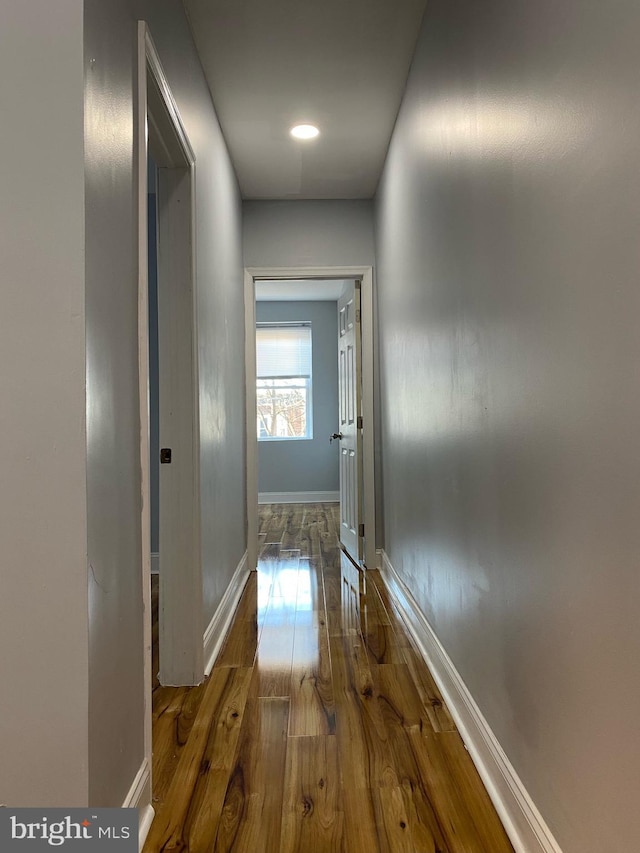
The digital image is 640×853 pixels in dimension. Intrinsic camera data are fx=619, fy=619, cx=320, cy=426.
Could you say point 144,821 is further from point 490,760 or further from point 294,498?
point 294,498

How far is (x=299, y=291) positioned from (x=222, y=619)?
5115mm

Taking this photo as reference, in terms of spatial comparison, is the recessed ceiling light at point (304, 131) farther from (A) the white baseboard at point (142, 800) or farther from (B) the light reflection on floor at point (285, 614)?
(A) the white baseboard at point (142, 800)

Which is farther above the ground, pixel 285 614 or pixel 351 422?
pixel 351 422

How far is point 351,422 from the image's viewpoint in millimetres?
4625

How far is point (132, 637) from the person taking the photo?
1506mm

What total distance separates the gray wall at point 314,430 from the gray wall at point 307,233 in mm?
3532

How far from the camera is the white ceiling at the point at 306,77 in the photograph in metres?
2.42

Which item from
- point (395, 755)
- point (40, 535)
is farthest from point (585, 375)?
point (395, 755)

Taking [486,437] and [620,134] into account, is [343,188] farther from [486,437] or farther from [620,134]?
[620,134]

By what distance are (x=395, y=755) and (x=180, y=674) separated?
924 mm

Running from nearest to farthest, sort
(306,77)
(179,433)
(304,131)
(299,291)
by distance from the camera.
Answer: (179,433) → (306,77) → (304,131) → (299,291)

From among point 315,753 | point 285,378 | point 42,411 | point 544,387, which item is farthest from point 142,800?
point 285,378

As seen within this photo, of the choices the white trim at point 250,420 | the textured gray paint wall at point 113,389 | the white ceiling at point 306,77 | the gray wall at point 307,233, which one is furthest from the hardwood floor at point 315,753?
the white ceiling at point 306,77

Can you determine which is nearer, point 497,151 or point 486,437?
point 497,151
